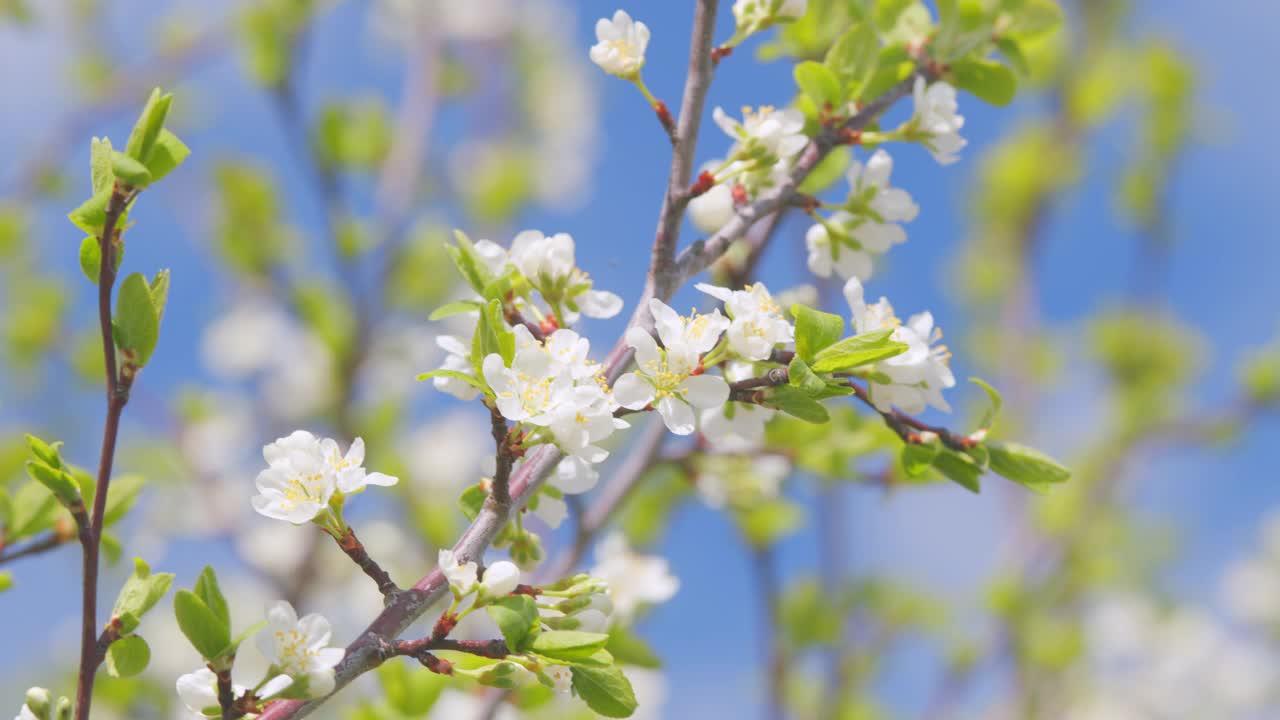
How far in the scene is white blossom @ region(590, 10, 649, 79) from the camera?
1363 mm

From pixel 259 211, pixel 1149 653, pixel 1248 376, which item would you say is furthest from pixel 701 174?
pixel 1149 653

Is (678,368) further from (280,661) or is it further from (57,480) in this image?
(57,480)

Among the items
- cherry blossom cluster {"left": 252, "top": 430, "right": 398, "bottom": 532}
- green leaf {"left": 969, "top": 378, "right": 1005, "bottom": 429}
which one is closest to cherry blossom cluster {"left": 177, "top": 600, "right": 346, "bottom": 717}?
cherry blossom cluster {"left": 252, "top": 430, "right": 398, "bottom": 532}

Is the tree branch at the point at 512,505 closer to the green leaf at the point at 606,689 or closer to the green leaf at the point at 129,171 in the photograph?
the green leaf at the point at 606,689

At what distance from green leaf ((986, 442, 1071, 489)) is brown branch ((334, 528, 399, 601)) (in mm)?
845

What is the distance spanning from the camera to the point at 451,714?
265 centimetres

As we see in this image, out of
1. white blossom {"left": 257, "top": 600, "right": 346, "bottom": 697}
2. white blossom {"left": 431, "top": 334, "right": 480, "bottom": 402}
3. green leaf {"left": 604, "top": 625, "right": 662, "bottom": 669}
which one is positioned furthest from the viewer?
green leaf {"left": 604, "top": 625, "right": 662, "bottom": 669}

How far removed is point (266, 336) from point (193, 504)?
1583 mm

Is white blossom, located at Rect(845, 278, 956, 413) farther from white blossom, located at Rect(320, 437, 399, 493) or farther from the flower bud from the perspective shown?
the flower bud

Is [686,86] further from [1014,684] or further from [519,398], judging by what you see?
[1014,684]

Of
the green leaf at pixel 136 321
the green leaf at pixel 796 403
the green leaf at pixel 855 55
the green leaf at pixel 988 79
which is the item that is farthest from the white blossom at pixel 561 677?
the green leaf at pixel 988 79

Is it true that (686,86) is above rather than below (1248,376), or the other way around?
above

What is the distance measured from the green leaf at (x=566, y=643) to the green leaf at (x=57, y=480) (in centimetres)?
Result: 58

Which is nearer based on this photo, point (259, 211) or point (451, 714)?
point (451, 714)
